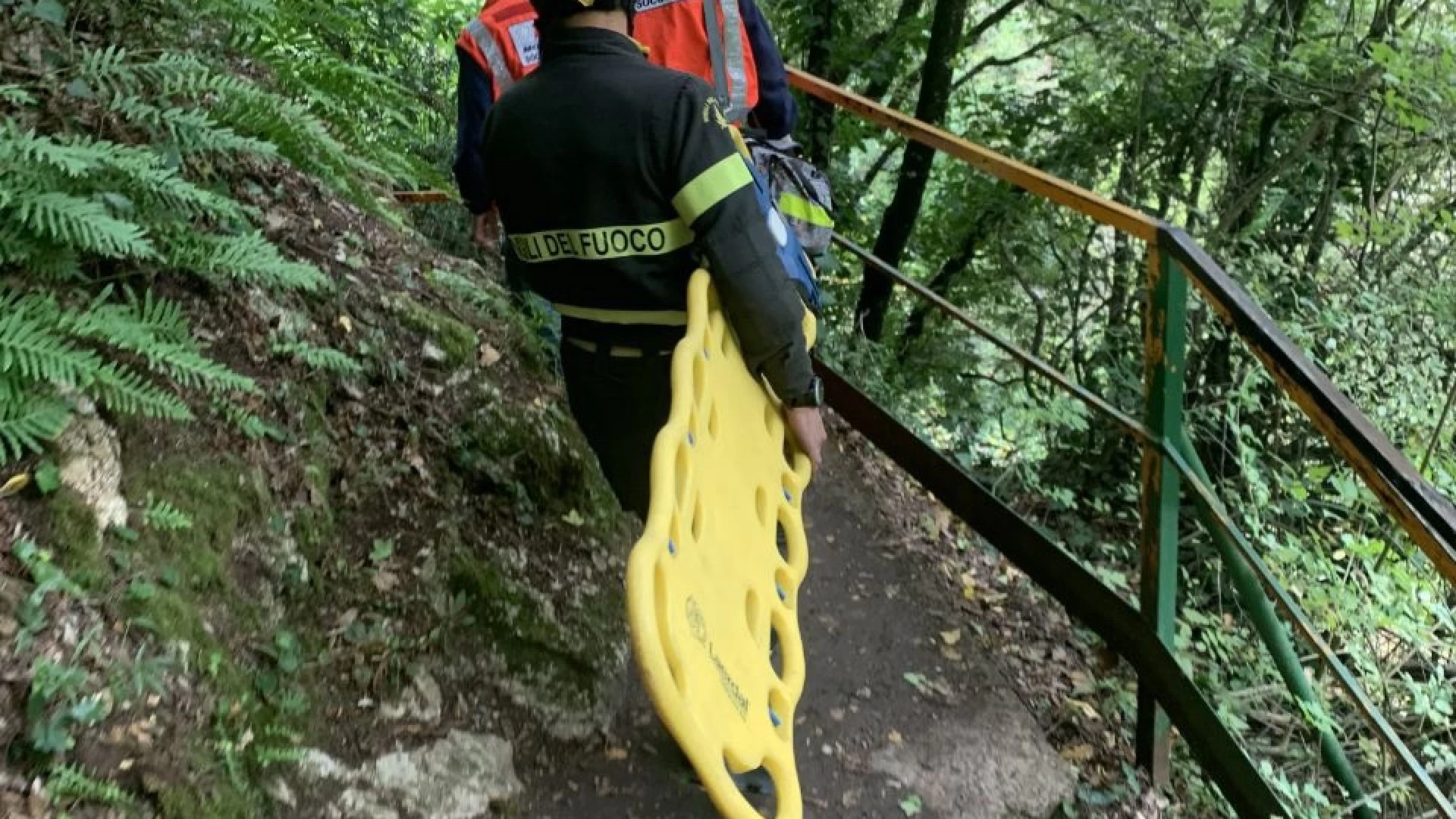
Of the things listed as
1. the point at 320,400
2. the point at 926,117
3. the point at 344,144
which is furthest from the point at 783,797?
the point at 926,117

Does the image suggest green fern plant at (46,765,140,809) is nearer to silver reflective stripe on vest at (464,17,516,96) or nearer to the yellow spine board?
the yellow spine board

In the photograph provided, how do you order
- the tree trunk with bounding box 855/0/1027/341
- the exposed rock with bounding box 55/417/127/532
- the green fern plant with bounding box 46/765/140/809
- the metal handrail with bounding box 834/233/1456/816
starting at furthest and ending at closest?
the tree trunk with bounding box 855/0/1027/341
the metal handrail with bounding box 834/233/1456/816
the exposed rock with bounding box 55/417/127/532
the green fern plant with bounding box 46/765/140/809

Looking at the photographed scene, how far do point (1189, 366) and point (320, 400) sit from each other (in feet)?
13.3

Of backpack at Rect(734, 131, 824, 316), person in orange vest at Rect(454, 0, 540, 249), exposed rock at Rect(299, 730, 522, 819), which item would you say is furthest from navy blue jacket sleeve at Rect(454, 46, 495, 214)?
exposed rock at Rect(299, 730, 522, 819)

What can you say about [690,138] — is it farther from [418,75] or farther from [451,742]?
[418,75]

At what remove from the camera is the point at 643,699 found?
9.54ft

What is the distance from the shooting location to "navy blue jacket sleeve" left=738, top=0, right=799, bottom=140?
2746 millimetres

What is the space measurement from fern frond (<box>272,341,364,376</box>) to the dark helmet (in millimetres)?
1225

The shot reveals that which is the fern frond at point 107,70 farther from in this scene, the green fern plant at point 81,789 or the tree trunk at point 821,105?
the tree trunk at point 821,105

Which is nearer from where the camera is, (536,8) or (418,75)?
(536,8)

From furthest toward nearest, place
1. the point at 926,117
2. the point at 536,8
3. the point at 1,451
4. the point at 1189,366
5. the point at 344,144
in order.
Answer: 1. the point at 926,117
2. the point at 1189,366
3. the point at 344,144
4. the point at 536,8
5. the point at 1,451

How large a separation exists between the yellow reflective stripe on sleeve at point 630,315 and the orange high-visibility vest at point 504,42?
0.69 m

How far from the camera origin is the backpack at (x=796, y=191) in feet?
8.80

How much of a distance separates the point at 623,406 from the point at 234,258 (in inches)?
40.9
